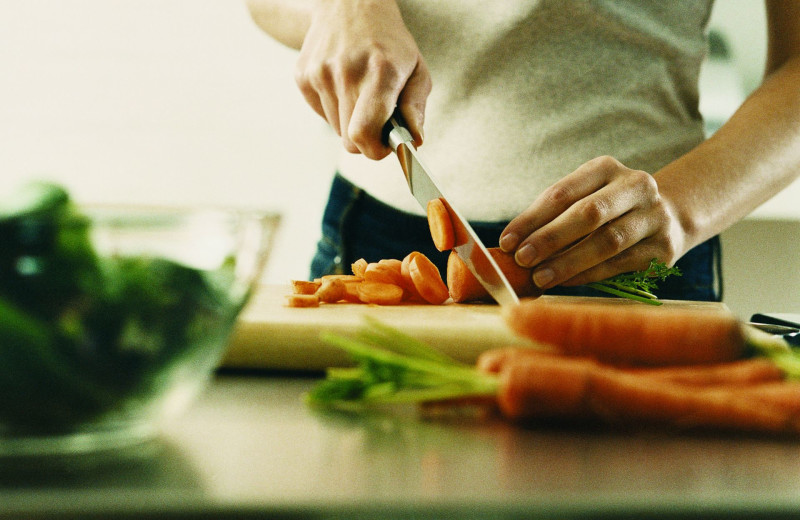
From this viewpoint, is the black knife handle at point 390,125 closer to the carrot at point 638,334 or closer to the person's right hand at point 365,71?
the person's right hand at point 365,71

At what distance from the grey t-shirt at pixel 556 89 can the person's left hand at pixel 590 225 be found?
33 cm

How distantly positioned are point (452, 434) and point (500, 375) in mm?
62

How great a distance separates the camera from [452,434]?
1.81 ft

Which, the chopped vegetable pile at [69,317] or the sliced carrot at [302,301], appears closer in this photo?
the chopped vegetable pile at [69,317]

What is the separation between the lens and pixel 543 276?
1.31 metres

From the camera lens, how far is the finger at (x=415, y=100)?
4.47 feet

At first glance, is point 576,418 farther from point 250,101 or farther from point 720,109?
point 250,101

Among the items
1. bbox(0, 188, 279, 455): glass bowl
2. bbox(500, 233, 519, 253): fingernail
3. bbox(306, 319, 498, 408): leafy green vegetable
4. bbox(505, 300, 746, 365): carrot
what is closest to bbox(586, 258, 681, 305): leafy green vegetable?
bbox(500, 233, 519, 253): fingernail

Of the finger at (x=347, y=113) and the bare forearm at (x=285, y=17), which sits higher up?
Result: the bare forearm at (x=285, y=17)

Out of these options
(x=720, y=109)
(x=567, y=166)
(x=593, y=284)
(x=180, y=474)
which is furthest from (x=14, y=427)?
(x=720, y=109)

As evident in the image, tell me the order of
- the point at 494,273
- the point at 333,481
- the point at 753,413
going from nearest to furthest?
1. the point at 333,481
2. the point at 753,413
3. the point at 494,273

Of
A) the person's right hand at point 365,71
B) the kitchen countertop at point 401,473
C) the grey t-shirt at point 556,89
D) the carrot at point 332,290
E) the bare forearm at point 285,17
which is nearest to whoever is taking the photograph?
the kitchen countertop at point 401,473

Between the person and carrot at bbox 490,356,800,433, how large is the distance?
834 millimetres

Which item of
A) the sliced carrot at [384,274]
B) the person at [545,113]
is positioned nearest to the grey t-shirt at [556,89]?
the person at [545,113]
